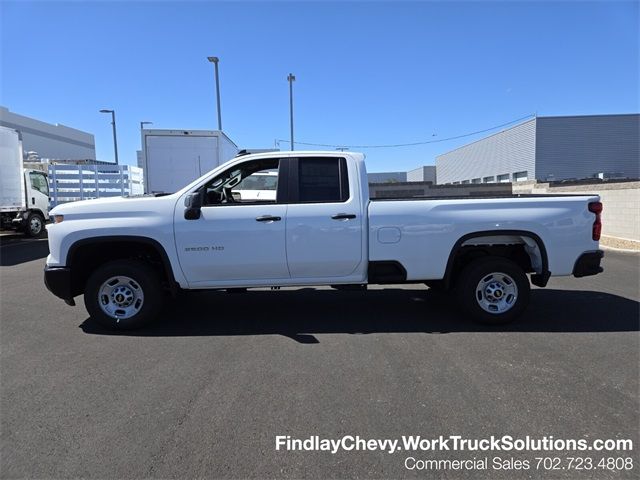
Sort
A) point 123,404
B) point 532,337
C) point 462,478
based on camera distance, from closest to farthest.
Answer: point 462,478 < point 123,404 < point 532,337

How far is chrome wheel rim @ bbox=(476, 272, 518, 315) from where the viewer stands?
17.0ft

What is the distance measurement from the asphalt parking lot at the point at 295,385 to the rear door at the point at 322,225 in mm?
772

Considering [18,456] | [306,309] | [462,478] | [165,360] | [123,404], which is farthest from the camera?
[306,309]

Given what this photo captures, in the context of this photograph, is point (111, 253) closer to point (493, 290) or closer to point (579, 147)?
point (493, 290)

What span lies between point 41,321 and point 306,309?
3464mm

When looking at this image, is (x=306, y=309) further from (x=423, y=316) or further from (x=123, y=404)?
(x=123, y=404)

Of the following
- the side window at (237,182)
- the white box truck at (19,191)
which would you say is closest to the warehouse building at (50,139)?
the white box truck at (19,191)

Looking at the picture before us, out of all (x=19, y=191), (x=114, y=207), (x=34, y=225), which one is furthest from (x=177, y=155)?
(x=114, y=207)

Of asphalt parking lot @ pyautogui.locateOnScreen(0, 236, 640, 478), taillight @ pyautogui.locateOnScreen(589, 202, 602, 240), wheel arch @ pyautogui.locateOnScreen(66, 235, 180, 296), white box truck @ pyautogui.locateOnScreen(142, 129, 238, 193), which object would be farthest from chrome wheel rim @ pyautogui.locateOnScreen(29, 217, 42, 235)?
taillight @ pyautogui.locateOnScreen(589, 202, 602, 240)

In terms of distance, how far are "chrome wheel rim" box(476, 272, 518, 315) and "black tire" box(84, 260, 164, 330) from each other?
3.83 metres

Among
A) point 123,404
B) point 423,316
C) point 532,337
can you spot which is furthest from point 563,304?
point 123,404

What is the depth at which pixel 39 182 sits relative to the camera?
16.8 m

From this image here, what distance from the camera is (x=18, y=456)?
277 cm

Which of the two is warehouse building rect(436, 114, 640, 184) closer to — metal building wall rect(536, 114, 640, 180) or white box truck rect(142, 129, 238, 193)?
metal building wall rect(536, 114, 640, 180)
